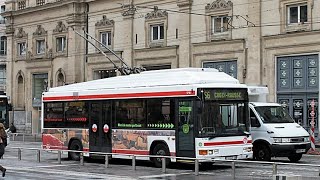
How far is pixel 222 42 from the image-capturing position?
37.7m

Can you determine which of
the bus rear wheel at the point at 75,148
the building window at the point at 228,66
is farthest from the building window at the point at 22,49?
the bus rear wheel at the point at 75,148

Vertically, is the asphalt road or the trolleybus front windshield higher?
the trolleybus front windshield

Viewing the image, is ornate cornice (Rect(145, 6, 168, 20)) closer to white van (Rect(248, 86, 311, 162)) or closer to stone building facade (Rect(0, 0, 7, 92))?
white van (Rect(248, 86, 311, 162))

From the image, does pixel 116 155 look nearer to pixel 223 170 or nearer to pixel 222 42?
pixel 223 170

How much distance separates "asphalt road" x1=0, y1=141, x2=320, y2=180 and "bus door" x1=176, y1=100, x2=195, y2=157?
671 millimetres

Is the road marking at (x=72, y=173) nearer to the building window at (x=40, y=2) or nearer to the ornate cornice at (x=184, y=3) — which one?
the ornate cornice at (x=184, y=3)

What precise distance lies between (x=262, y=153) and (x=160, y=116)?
4657 millimetres

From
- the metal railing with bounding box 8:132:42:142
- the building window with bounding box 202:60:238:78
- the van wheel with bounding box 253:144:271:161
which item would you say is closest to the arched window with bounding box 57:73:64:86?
the metal railing with bounding box 8:132:42:142

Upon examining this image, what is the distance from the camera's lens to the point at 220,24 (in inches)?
1506

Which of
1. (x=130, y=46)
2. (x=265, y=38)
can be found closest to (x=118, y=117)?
(x=265, y=38)

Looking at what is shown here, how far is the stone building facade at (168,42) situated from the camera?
112ft

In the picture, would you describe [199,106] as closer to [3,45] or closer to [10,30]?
[10,30]

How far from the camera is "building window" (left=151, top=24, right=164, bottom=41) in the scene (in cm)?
4194

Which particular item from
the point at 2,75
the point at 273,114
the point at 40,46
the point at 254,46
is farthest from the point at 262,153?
the point at 2,75
